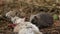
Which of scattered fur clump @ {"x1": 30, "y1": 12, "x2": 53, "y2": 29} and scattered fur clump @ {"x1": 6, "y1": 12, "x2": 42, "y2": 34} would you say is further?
scattered fur clump @ {"x1": 30, "y1": 12, "x2": 53, "y2": 29}

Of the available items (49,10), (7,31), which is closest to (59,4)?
(49,10)

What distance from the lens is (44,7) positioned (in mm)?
3709

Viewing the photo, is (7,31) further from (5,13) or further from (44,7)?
(44,7)

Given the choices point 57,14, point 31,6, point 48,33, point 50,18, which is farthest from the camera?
point 31,6

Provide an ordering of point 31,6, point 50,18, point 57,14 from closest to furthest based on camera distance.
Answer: point 50,18 → point 57,14 → point 31,6

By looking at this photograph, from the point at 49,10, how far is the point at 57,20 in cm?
40

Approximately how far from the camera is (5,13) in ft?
11.6

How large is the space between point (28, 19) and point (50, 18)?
0.35 m

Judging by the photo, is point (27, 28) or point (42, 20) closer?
point (27, 28)

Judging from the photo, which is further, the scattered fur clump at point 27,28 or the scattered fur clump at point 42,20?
the scattered fur clump at point 42,20

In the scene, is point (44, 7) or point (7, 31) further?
point (44, 7)

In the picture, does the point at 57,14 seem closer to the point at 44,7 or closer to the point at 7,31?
the point at 44,7

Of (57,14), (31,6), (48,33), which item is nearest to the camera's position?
(48,33)

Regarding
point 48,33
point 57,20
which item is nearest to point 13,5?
point 57,20
